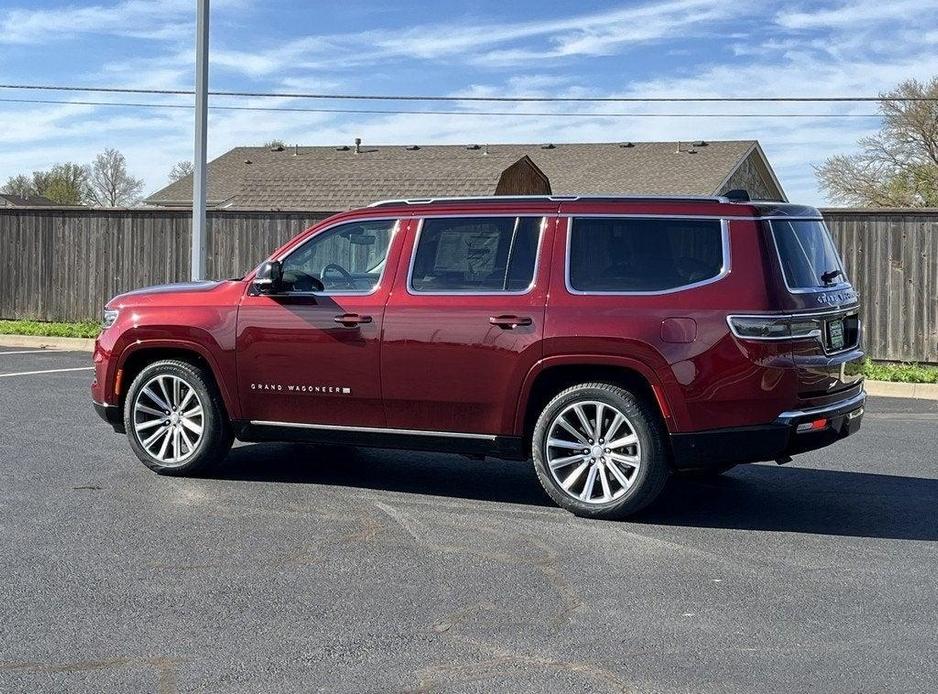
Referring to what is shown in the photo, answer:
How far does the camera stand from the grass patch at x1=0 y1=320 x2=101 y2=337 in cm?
2025

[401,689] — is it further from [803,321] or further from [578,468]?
[803,321]

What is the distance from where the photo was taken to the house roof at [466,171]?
3431 cm

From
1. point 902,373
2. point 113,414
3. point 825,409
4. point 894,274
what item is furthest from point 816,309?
point 894,274

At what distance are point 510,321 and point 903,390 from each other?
339 inches

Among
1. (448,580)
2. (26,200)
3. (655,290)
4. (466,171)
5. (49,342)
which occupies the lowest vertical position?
(448,580)

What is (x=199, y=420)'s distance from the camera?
845 centimetres

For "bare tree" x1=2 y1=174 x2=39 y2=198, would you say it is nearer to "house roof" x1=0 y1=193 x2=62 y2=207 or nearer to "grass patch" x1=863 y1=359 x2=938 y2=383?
"house roof" x1=0 y1=193 x2=62 y2=207

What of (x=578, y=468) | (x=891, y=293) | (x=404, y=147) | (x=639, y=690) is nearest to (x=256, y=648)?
(x=639, y=690)

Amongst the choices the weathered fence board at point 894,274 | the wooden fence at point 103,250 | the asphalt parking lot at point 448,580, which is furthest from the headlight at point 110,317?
the weathered fence board at point 894,274

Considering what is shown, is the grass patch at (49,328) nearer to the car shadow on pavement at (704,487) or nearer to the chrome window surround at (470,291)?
the car shadow on pavement at (704,487)

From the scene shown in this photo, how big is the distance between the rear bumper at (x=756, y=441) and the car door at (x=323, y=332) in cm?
A: 201

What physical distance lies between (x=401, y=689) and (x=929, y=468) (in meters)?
5.99

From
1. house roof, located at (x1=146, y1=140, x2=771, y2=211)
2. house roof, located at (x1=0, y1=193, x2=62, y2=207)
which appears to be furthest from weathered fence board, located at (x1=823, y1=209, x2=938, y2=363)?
house roof, located at (x1=0, y1=193, x2=62, y2=207)

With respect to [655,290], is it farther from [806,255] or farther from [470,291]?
[470,291]
